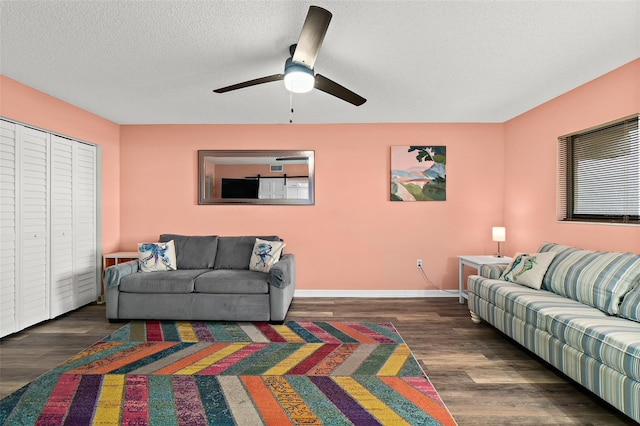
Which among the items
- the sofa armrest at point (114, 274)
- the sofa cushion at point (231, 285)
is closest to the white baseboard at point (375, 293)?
the sofa cushion at point (231, 285)

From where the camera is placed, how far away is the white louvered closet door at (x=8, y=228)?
3.02m

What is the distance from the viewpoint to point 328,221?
4617mm

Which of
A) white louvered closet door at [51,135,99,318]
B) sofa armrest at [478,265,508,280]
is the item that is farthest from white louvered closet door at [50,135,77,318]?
sofa armrest at [478,265,508,280]

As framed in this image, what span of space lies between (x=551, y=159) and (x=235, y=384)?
12.7ft

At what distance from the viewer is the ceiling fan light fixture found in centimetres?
220

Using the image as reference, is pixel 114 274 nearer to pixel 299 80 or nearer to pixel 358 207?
pixel 299 80

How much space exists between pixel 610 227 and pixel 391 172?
238 cm

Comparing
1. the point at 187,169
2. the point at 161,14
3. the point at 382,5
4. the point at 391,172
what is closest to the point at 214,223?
the point at 187,169

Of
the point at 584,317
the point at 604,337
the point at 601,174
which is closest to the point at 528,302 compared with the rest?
the point at 584,317

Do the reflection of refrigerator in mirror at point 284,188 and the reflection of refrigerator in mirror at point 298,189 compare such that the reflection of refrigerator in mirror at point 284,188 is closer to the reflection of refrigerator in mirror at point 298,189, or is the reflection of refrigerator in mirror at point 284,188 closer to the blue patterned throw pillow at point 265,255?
the reflection of refrigerator in mirror at point 298,189

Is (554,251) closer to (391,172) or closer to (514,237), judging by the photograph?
(514,237)

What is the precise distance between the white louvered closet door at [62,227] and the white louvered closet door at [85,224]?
75 millimetres

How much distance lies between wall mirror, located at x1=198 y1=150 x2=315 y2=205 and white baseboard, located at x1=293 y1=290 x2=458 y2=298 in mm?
1256

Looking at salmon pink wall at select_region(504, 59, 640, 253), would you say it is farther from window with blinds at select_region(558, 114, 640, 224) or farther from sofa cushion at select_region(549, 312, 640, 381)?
sofa cushion at select_region(549, 312, 640, 381)
